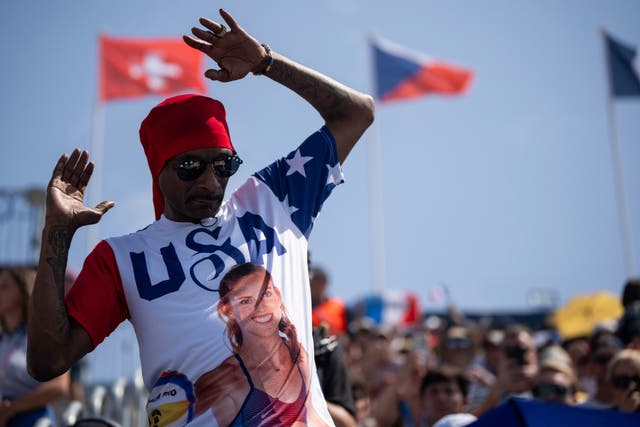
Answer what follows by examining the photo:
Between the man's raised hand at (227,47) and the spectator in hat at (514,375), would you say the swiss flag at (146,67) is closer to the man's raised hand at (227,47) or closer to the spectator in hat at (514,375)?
the spectator in hat at (514,375)

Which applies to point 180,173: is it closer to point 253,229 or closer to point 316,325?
point 253,229

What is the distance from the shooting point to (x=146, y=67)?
49.1 feet

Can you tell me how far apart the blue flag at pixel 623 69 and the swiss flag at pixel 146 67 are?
9.27 meters

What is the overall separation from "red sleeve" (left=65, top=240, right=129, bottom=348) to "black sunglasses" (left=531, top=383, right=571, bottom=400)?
3.45 m

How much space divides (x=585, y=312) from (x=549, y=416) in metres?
11.5

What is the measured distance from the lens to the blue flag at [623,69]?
17641 mm

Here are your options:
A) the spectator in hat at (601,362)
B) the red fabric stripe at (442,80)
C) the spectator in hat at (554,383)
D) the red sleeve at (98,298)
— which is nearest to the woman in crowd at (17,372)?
the red sleeve at (98,298)

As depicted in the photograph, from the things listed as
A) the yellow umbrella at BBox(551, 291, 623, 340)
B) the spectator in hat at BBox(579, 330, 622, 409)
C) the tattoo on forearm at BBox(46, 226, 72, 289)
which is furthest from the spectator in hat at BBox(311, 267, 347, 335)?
the yellow umbrella at BBox(551, 291, 623, 340)

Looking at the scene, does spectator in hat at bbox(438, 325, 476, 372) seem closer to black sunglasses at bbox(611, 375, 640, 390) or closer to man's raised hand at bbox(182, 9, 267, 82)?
black sunglasses at bbox(611, 375, 640, 390)

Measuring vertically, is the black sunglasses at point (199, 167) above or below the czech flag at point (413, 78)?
below

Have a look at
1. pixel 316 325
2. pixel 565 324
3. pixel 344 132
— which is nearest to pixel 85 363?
pixel 316 325

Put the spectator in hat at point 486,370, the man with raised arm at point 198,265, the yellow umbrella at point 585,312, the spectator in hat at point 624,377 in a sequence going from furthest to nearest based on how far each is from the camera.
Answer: the yellow umbrella at point 585,312, the spectator in hat at point 486,370, the spectator in hat at point 624,377, the man with raised arm at point 198,265

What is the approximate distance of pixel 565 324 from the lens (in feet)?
45.4

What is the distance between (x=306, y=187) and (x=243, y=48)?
0.57m
